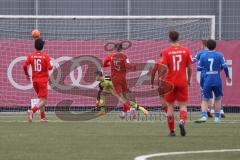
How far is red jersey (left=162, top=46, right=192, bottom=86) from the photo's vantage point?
16.4 m

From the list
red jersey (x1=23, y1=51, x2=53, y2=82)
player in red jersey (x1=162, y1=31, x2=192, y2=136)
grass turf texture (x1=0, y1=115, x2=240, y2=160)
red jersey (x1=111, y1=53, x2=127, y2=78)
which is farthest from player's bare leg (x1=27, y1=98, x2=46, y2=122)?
player in red jersey (x1=162, y1=31, x2=192, y2=136)

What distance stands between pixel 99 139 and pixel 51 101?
42.9ft

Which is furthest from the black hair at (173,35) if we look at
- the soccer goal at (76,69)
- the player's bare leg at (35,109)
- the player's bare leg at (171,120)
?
the soccer goal at (76,69)

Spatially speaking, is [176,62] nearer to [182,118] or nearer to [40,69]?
[182,118]

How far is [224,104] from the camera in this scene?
28188 mm

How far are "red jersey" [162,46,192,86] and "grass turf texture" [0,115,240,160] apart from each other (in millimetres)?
1055

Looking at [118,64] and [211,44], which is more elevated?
[211,44]

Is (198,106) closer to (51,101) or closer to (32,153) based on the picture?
(51,101)

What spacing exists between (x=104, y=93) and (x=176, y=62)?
10715 mm

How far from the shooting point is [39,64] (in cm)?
2169

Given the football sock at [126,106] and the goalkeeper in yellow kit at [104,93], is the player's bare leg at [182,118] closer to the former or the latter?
the goalkeeper in yellow kit at [104,93]

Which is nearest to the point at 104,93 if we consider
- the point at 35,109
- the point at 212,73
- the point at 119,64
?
the point at 119,64

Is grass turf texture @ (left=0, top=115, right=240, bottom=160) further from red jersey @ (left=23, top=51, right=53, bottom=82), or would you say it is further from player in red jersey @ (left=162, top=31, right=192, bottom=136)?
red jersey @ (left=23, top=51, right=53, bottom=82)

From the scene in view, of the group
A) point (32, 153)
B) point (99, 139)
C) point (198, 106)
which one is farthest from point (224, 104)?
point (32, 153)
